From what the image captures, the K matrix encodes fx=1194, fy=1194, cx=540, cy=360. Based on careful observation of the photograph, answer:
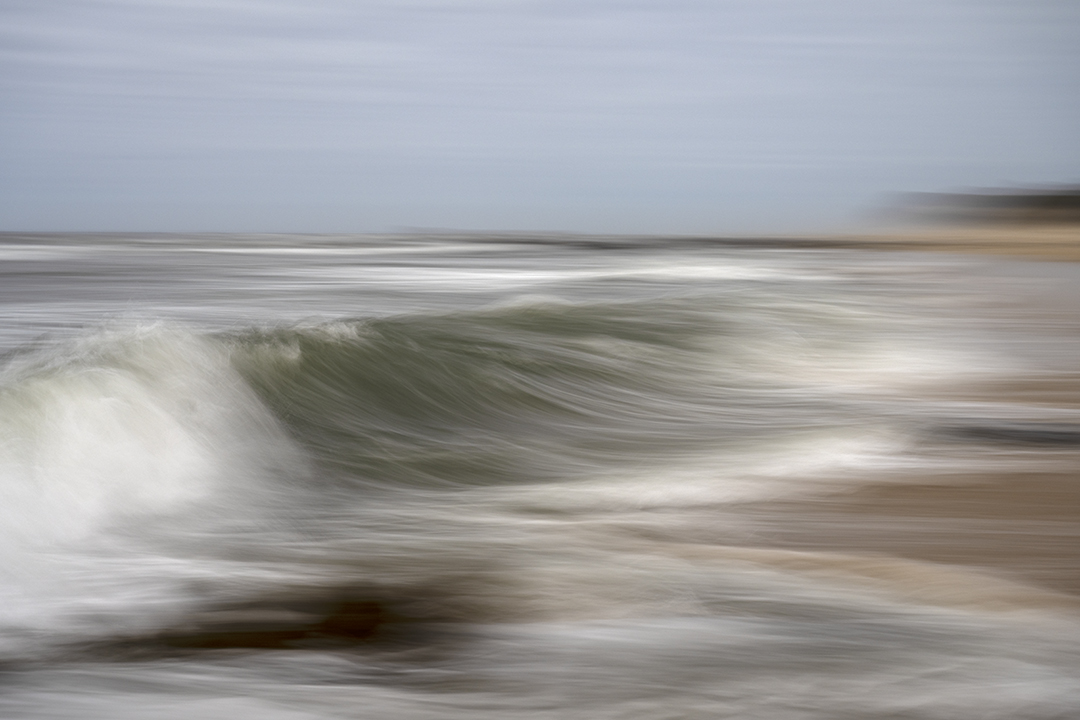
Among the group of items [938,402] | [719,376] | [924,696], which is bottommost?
[924,696]

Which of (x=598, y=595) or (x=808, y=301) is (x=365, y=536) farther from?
(x=808, y=301)

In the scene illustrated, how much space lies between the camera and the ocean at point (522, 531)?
176 cm

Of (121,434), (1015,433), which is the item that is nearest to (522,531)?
(121,434)

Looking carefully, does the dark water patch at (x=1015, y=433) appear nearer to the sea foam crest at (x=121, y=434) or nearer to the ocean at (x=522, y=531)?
the ocean at (x=522, y=531)

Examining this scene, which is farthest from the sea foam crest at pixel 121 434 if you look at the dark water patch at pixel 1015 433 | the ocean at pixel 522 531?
the dark water patch at pixel 1015 433

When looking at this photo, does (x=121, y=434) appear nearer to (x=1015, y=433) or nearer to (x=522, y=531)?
(x=522, y=531)

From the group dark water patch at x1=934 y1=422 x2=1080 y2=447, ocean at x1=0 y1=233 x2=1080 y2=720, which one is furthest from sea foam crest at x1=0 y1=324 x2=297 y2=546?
dark water patch at x1=934 y1=422 x2=1080 y2=447

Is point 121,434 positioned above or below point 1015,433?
above

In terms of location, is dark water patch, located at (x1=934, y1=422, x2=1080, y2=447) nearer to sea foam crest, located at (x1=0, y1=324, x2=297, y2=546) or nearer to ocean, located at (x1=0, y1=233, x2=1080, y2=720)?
ocean, located at (x1=0, y1=233, x2=1080, y2=720)

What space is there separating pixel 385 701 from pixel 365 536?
3.33 feet

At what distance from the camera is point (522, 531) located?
2.71 meters

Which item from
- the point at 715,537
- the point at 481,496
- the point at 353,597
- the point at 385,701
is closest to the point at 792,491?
the point at 715,537

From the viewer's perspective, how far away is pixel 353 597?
2186 millimetres

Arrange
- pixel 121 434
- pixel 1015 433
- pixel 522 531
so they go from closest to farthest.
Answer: pixel 522 531
pixel 121 434
pixel 1015 433
